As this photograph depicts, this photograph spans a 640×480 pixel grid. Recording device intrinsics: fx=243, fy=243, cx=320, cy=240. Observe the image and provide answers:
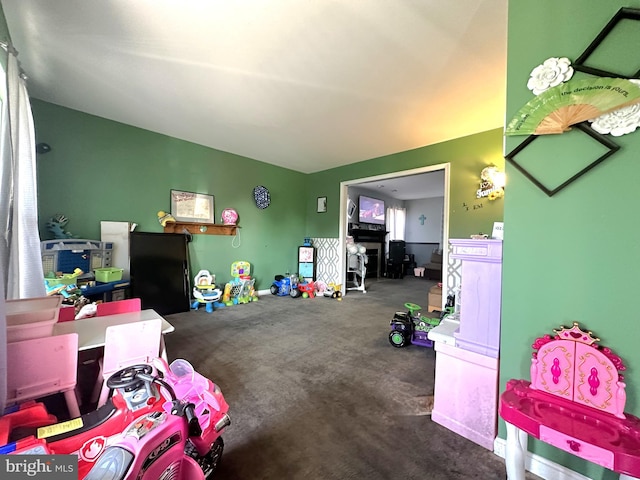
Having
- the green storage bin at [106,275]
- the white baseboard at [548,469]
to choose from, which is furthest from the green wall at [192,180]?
the white baseboard at [548,469]

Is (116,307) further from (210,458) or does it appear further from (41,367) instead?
(210,458)

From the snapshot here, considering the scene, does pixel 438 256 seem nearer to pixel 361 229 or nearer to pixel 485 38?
pixel 361 229

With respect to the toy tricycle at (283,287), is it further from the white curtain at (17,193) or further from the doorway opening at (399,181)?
the white curtain at (17,193)

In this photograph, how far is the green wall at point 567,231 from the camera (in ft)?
3.17

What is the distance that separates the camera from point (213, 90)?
7.90ft

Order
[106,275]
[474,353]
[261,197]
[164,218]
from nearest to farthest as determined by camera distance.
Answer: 1. [474,353]
2. [106,275]
3. [164,218]
4. [261,197]

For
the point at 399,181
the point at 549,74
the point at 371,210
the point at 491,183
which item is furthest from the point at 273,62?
the point at 371,210

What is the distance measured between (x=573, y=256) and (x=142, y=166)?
450 centimetres

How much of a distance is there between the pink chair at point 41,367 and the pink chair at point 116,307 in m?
0.57

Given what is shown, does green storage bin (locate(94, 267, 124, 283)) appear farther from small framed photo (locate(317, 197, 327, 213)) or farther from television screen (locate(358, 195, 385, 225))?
television screen (locate(358, 195, 385, 225))

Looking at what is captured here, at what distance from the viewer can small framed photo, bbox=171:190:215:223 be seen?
149 inches

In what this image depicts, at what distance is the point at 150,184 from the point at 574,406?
4.57 metres

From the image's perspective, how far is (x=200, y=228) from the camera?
13.2 feet

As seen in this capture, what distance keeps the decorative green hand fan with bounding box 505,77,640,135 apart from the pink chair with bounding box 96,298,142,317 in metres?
2.50
